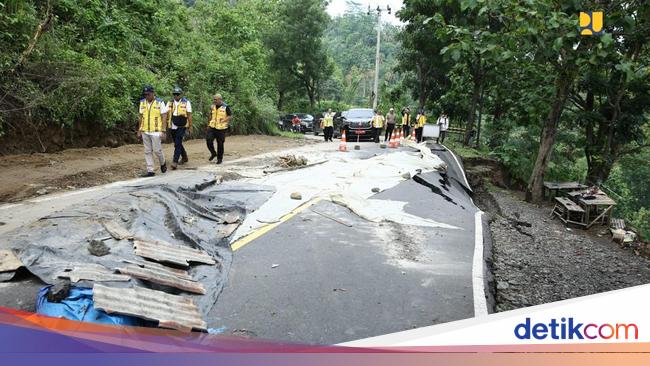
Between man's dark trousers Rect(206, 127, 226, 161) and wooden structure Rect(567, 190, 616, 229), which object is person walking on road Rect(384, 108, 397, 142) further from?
man's dark trousers Rect(206, 127, 226, 161)

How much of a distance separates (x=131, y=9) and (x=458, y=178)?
12693 mm

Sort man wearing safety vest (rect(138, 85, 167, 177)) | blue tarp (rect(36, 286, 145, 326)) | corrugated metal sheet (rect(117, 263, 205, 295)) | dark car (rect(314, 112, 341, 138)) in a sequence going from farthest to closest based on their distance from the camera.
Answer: dark car (rect(314, 112, 341, 138)), man wearing safety vest (rect(138, 85, 167, 177)), corrugated metal sheet (rect(117, 263, 205, 295)), blue tarp (rect(36, 286, 145, 326))

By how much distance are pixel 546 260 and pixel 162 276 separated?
6.14m

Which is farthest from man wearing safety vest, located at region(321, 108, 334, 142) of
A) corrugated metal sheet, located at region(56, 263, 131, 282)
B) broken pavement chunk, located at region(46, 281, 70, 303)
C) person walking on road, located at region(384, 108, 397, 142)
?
broken pavement chunk, located at region(46, 281, 70, 303)

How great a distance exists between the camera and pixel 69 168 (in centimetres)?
1021

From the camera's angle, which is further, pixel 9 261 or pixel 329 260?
pixel 329 260

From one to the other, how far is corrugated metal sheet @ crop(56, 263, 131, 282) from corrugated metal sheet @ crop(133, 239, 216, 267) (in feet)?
2.06

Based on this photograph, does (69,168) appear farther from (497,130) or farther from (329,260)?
(497,130)

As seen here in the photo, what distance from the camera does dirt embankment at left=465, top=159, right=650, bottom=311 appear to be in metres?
5.84

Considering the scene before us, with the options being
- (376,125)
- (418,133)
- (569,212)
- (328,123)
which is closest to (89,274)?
(569,212)

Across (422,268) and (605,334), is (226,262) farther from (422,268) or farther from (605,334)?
(605,334)

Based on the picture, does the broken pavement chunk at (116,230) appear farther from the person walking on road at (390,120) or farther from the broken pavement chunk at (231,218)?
the person walking on road at (390,120)

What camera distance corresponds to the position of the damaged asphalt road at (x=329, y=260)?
4.21 meters

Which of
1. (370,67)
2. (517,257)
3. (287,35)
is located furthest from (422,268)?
(370,67)
